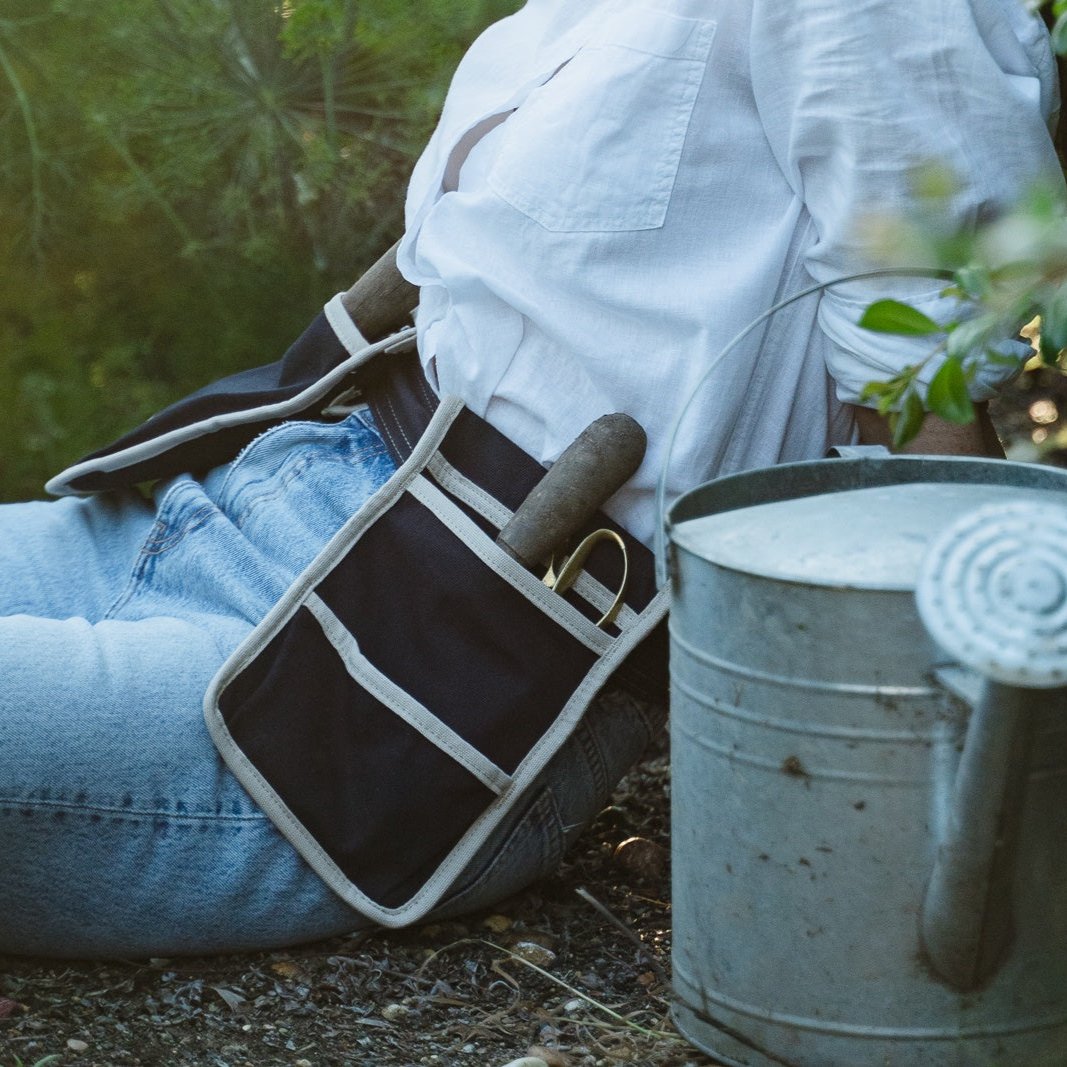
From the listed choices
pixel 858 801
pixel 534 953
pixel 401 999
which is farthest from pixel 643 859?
pixel 858 801

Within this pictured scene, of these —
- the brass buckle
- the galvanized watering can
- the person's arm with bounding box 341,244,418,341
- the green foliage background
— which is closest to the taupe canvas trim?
the brass buckle

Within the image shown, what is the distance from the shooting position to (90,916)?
1.51 metres

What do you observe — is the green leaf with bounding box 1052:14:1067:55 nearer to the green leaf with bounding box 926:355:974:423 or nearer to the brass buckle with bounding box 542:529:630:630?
the green leaf with bounding box 926:355:974:423

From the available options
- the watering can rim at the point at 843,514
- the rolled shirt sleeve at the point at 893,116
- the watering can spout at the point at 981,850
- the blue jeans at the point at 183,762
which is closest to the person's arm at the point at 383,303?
the blue jeans at the point at 183,762

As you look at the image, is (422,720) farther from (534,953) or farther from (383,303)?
(383,303)

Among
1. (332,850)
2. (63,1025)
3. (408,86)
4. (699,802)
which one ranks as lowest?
(63,1025)

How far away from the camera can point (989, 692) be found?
38.4 inches

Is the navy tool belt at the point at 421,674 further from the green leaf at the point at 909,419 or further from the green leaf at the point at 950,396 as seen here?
the green leaf at the point at 950,396

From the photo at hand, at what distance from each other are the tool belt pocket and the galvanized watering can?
28 cm

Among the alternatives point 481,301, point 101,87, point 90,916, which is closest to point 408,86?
point 101,87

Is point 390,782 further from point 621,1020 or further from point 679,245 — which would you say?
point 679,245

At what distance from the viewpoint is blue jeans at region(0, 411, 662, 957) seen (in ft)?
4.75

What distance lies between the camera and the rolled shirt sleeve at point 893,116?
1.36m

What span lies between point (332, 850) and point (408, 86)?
129 cm
